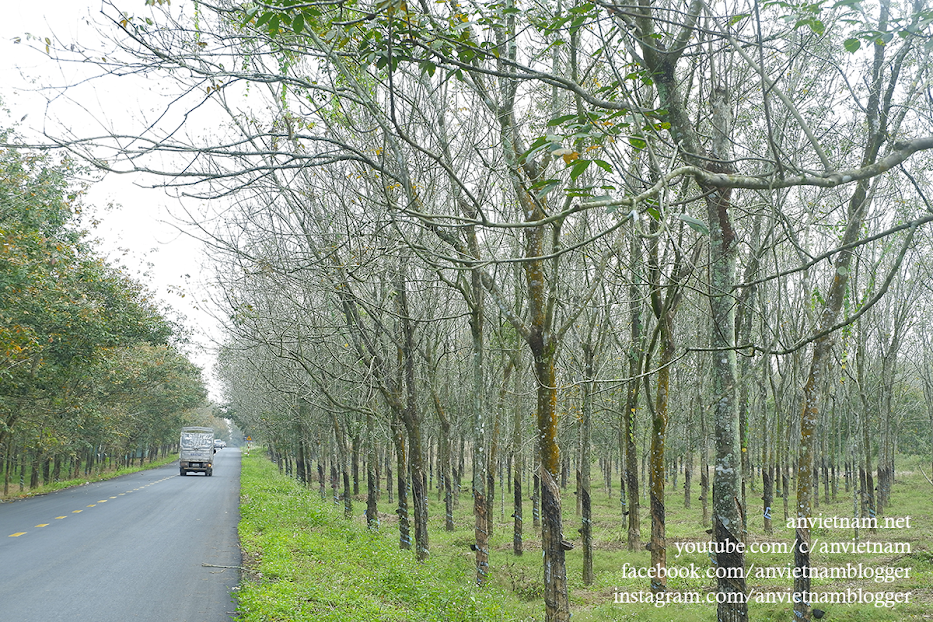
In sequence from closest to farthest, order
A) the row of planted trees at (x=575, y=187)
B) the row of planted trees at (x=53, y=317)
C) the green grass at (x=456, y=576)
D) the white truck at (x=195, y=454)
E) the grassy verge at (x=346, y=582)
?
1. the row of planted trees at (x=575, y=187)
2. the grassy verge at (x=346, y=582)
3. the green grass at (x=456, y=576)
4. the row of planted trees at (x=53, y=317)
5. the white truck at (x=195, y=454)

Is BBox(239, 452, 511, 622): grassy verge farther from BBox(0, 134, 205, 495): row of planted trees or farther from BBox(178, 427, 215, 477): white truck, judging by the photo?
BBox(178, 427, 215, 477): white truck

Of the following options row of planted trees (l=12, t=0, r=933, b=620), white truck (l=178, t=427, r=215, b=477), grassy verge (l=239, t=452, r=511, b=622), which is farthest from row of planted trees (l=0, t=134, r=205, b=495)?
white truck (l=178, t=427, r=215, b=477)

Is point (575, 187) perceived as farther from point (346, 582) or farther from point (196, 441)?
point (196, 441)

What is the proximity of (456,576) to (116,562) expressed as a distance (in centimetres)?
586

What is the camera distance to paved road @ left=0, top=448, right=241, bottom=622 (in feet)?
23.5

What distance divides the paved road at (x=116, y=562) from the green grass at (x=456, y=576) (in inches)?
24.2

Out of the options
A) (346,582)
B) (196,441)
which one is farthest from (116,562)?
(196,441)

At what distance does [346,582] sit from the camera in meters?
8.46

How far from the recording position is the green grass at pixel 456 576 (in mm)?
7473

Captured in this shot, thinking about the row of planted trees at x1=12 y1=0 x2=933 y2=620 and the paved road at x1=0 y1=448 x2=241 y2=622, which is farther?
the paved road at x1=0 y1=448 x2=241 y2=622

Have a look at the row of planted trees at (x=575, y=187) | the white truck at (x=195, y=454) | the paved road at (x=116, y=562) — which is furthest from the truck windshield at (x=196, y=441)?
the row of planted trees at (x=575, y=187)

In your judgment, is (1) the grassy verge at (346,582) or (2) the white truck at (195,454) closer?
(1) the grassy verge at (346,582)

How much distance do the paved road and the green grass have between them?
615mm

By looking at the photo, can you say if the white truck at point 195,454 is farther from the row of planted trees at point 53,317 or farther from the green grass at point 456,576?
the green grass at point 456,576
